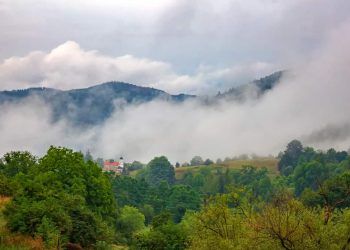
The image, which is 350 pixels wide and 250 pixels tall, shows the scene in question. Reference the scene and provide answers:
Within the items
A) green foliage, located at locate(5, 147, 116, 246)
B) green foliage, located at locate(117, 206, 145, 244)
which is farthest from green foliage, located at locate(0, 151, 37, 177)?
green foliage, located at locate(117, 206, 145, 244)

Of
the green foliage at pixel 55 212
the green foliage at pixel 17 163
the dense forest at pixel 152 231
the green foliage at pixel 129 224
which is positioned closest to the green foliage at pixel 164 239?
the dense forest at pixel 152 231

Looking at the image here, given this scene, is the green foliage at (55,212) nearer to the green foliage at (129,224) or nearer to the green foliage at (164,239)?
the green foliage at (164,239)

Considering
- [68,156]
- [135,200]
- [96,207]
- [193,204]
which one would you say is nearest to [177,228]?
[96,207]

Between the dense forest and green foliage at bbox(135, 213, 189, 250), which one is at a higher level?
the dense forest

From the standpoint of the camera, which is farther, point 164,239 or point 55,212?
point 164,239

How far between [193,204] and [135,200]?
75.8 ft

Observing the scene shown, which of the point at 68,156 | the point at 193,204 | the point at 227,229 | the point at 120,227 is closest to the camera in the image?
the point at 227,229

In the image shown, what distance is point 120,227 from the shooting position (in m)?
108

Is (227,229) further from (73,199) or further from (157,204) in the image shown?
(157,204)

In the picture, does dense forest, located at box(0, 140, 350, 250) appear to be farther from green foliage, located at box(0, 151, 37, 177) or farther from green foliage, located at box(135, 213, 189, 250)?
green foliage, located at box(0, 151, 37, 177)

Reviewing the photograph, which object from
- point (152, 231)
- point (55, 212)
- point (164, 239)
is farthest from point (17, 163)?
point (55, 212)

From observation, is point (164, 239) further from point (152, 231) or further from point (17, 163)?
point (17, 163)

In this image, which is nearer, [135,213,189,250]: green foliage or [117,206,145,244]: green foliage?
[135,213,189,250]: green foliage

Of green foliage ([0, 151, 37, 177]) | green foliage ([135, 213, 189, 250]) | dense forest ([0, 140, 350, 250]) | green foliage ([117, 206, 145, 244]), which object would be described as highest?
green foliage ([0, 151, 37, 177])
